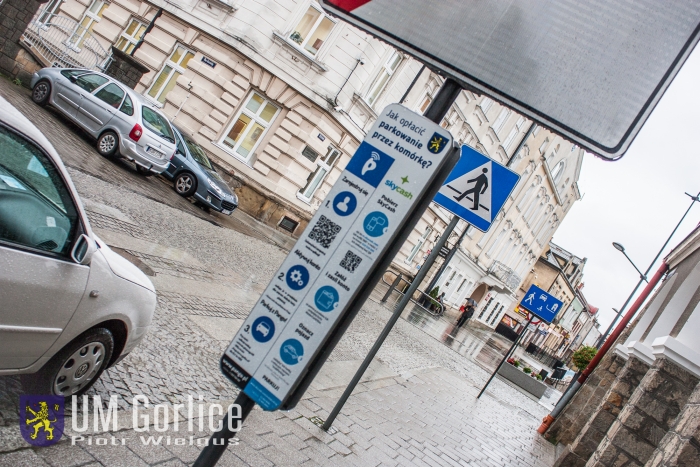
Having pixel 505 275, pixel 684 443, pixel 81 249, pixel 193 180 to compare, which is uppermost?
pixel 505 275

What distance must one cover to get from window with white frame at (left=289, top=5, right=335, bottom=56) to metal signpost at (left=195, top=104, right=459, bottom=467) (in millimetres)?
19902

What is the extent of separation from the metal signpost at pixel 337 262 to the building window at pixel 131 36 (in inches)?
925

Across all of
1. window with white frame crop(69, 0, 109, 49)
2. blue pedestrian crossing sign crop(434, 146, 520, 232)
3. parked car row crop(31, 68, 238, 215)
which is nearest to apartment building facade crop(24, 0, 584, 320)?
window with white frame crop(69, 0, 109, 49)

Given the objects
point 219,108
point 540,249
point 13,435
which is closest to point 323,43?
point 219,108

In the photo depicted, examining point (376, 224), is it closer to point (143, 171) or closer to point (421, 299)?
point (143, 171)

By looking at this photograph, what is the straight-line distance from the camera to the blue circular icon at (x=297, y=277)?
2068 millimetres

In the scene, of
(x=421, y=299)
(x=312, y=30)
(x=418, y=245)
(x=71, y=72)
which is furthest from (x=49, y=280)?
(x=418, y=245)

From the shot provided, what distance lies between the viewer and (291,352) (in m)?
2.03

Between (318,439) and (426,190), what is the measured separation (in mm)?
3773

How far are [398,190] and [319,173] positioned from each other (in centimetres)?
2039

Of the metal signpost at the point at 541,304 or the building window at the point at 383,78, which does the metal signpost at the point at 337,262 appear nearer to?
the metal signpost at the point at 541,304

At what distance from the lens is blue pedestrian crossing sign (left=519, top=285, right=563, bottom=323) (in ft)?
44.5

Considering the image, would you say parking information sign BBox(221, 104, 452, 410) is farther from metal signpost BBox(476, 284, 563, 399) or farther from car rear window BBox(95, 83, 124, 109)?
car rear window BBox(95, 83, 124, 109)

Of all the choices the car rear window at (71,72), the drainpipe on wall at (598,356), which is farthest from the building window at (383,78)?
the drainpipe on wall at (598,356)
